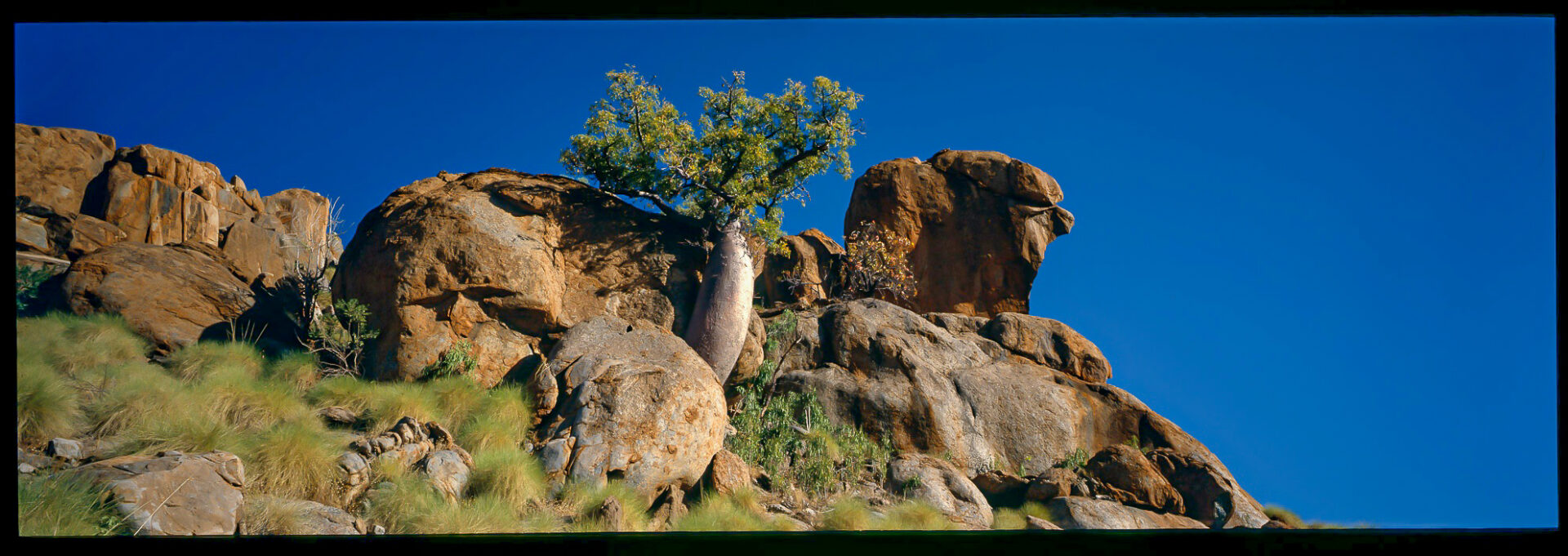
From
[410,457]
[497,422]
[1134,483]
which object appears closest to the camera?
[410,457]

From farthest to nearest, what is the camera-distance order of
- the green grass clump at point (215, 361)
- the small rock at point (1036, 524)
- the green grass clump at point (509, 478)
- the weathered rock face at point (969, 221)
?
the weathered rock face at point (969, 221) → the small rock at point (1036, 524) → the green grass clump at point (215, 361) → the green grass clump at point (509, 478)

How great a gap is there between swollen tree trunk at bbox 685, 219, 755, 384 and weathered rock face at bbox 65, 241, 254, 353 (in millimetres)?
5763

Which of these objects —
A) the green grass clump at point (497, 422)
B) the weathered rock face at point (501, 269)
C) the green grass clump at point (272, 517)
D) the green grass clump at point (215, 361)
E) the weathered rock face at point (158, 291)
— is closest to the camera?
the green grass clump at point (272, 517)

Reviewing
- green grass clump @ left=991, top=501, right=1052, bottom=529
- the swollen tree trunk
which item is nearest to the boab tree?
the swollen tree trunk

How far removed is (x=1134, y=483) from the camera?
447 inches

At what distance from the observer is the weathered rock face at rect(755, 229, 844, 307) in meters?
16.9

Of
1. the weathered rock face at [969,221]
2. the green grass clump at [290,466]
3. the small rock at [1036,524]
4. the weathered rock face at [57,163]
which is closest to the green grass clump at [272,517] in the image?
the green grass clump at [290,466]

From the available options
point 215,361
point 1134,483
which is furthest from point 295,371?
point 1134,483

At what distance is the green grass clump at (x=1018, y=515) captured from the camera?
1054 centimetres

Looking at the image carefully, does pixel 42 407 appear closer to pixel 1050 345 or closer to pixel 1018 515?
pixel 1018 515

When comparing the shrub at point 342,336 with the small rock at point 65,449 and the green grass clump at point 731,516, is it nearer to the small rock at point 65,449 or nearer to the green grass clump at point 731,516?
the small rock at point 65,449

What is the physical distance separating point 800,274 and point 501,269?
6.81 meters

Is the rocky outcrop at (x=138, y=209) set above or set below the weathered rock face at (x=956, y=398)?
above

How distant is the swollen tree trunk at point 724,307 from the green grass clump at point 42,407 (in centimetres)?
653
